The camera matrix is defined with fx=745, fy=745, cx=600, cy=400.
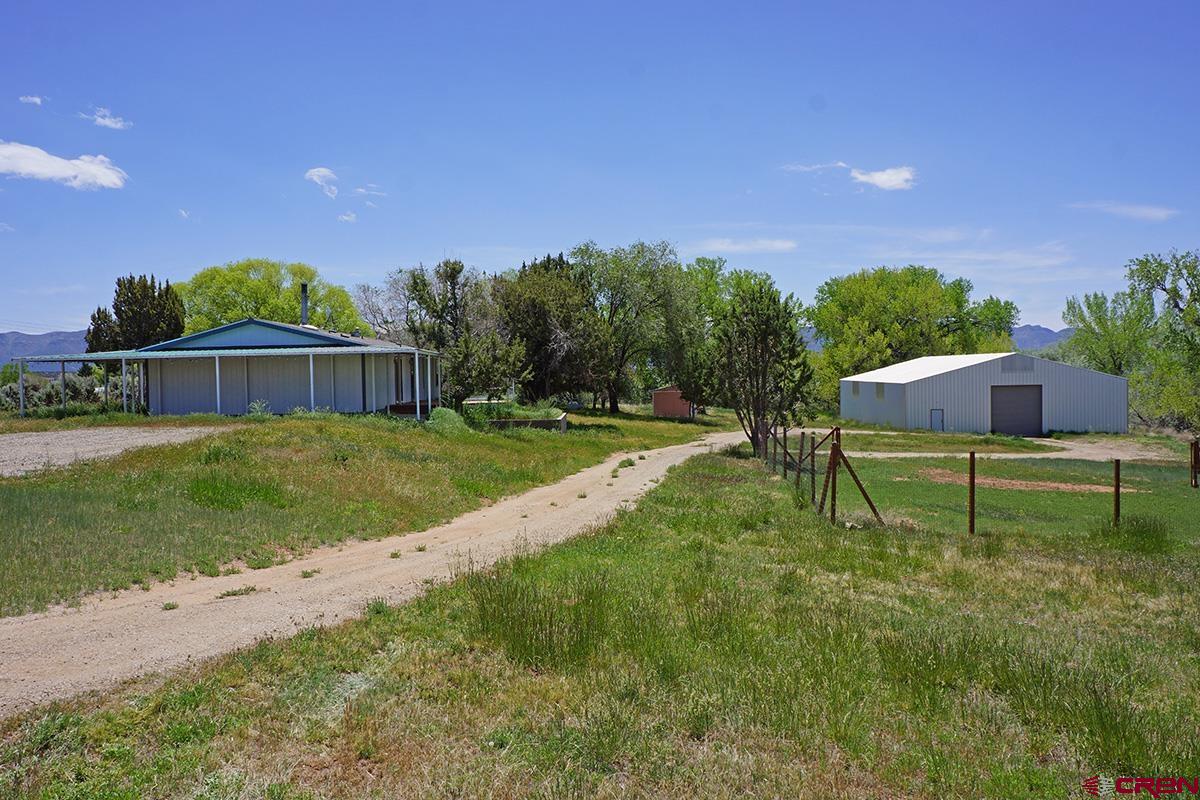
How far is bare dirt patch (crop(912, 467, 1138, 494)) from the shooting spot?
21.2 metres

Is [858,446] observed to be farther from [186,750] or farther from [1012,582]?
[186,750]

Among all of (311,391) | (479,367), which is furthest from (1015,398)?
(311,391)

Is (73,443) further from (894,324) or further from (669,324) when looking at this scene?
(894,324)

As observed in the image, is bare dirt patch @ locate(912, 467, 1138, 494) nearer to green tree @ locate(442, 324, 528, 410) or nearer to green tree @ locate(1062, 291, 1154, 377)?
green tree @ locate(442, 324, 528, 410)

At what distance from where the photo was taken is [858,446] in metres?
35.8

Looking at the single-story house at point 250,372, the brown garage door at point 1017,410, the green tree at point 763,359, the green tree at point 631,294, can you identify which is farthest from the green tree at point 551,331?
the brown garage door at point 1017,410

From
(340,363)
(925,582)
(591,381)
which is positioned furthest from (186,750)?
(591,381)

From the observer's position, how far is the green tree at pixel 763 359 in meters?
27.9

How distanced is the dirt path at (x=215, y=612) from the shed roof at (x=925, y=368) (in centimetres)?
3961

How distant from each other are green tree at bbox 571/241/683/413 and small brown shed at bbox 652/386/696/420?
4.81 meters

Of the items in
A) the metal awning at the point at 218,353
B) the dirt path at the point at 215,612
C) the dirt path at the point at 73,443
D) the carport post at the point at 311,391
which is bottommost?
the dirt path at the point at 215,612

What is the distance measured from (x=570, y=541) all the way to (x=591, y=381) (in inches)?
1359

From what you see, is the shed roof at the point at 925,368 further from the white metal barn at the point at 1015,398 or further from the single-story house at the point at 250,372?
the single-story house at the point at 250,372

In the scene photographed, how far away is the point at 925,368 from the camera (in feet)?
168
